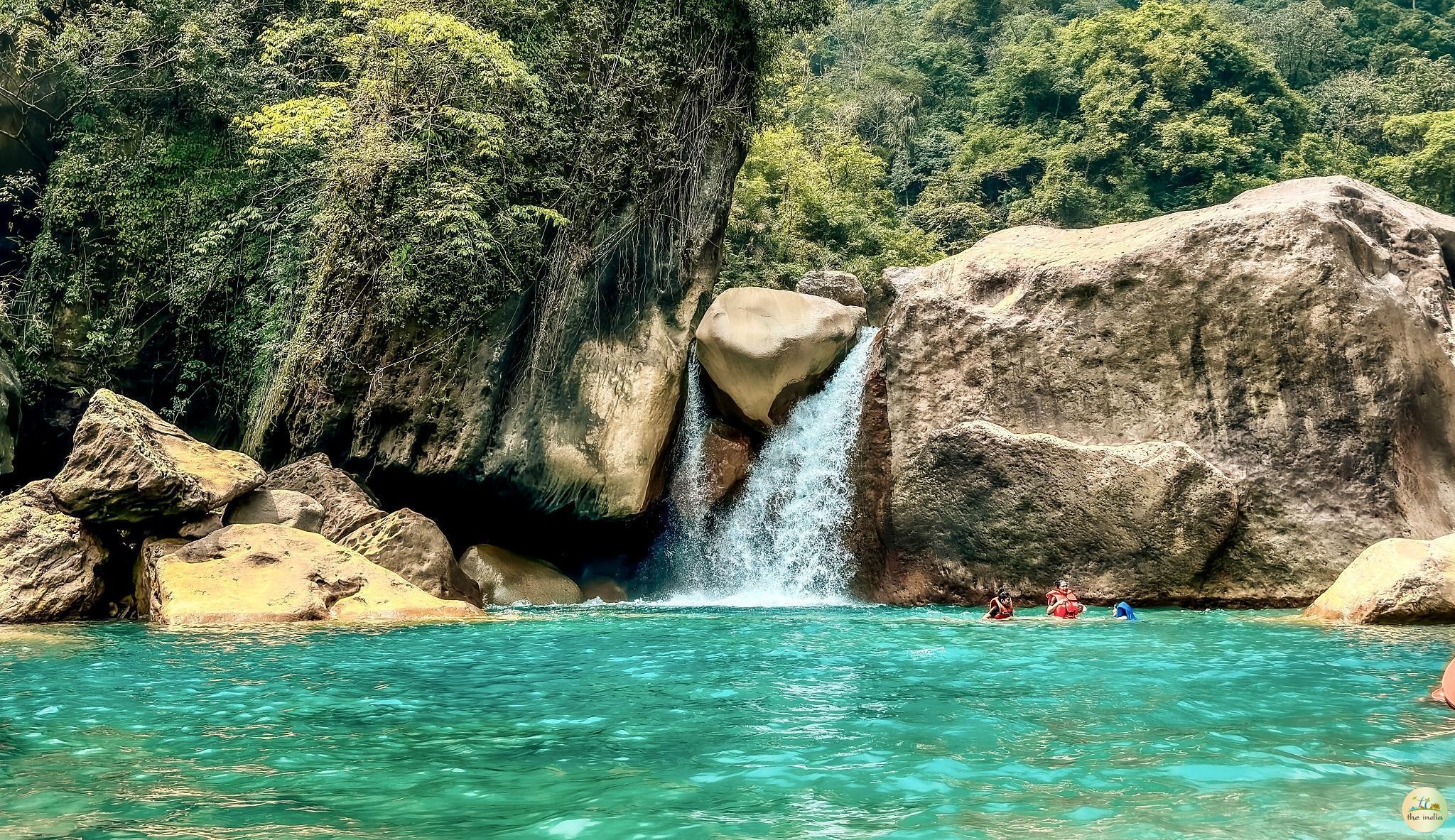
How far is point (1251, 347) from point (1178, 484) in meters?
2.01

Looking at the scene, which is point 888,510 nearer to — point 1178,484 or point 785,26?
point 1178,484

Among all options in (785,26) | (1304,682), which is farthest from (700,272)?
(1304,682)

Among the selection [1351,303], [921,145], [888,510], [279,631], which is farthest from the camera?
[921,145]

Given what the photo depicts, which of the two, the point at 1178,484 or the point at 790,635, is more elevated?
the point at 1178,484

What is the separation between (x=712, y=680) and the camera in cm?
730

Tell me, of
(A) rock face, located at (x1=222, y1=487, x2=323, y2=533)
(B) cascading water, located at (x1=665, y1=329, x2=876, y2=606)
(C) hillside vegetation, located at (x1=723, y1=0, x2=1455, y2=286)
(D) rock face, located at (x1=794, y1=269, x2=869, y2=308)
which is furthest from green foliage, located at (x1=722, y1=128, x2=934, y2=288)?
(A) rock face, located at (x1=222, y1=487, x2=323, y2=533)

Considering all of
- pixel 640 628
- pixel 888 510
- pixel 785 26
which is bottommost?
pixel 640 628

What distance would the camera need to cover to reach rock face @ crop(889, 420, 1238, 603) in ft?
41.5

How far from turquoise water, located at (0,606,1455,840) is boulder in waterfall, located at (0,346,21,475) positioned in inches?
268

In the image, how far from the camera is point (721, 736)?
5535 mm

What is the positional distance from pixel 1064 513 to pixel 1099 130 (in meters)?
29.8

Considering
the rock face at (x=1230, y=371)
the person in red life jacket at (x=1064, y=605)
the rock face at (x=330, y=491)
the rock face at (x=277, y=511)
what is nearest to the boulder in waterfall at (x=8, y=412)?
the rock face at (x=330, y=491)

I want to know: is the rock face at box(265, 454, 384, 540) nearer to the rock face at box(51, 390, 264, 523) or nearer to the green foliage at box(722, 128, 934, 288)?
the rock face at box(51, 390, 264, 523)

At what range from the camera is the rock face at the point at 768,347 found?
51.8 ft
